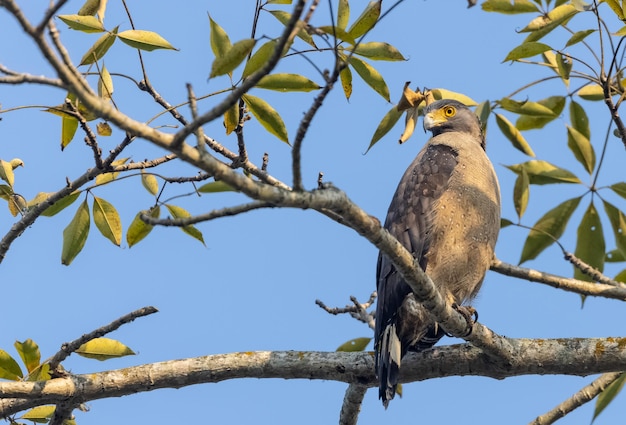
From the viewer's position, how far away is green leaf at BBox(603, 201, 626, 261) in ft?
14.1

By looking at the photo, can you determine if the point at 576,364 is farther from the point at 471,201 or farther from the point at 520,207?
the point at 471,201

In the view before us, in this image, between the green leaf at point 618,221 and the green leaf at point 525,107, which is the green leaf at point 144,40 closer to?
the green leaf at point 525,107

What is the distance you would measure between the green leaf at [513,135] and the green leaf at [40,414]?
2849mm

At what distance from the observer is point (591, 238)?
171 inches

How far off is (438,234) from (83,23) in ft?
8.21

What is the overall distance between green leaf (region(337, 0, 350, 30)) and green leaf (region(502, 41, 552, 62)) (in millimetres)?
805

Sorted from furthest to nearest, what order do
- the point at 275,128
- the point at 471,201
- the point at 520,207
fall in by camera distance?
the point at 471,201
the point at 520,207
the point at 275,128

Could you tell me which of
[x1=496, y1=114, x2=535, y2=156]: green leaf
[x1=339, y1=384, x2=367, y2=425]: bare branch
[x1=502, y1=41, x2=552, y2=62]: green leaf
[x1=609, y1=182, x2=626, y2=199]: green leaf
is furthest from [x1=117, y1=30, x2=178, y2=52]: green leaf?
[x1=609, y1=182, x2=626, y2=199]: green leaf

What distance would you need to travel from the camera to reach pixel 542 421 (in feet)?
14.8

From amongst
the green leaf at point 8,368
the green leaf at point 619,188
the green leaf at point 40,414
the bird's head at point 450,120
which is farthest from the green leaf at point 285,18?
the bird's head at point 450,120

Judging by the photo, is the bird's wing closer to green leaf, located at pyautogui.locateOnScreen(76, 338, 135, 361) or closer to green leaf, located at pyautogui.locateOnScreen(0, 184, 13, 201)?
green leaf, located at pyautogui.locateOnScreen(76, 338, 135, 361)

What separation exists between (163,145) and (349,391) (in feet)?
8.41

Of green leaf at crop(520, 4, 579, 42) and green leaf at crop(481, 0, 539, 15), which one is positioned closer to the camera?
green leaf at crop(520, 4, 579, 42)

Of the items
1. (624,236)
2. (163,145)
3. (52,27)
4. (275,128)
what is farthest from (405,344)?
(52,27)
